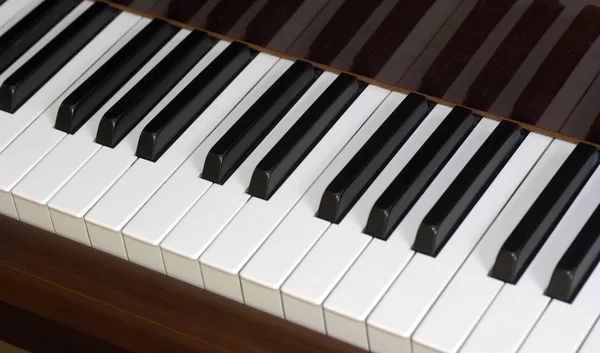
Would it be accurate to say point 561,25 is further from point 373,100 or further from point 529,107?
point 373,100

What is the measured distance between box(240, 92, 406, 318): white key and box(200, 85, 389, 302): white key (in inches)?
0.5

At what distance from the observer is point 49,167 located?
1896 millimetres

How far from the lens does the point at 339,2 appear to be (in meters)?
1.90

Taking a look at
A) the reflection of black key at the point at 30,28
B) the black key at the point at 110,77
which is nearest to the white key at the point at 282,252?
the black key at the point at 110,77

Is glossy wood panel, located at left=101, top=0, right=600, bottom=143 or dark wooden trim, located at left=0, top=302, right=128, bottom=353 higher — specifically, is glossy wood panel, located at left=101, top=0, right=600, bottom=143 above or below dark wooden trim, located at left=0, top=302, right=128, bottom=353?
above

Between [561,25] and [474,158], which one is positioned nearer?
[561,25]

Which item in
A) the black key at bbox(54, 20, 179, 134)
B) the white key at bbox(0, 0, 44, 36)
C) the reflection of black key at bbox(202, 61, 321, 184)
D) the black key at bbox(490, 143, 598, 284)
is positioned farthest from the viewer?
the white key at bbox(0, 0, 44, 36)

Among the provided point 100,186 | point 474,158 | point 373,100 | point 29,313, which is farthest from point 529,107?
point 29,313

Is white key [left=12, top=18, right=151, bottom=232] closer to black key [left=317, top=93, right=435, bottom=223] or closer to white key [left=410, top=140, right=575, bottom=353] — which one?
black key [left=317, top=93, right=435, bottom=223]

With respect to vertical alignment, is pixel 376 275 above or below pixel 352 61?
below

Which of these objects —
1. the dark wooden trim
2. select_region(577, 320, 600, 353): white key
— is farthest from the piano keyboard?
the dark wooden trim

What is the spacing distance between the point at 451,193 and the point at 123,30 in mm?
858

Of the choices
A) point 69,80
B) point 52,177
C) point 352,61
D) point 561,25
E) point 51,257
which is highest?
point 561,25

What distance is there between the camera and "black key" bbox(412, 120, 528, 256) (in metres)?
1.66
